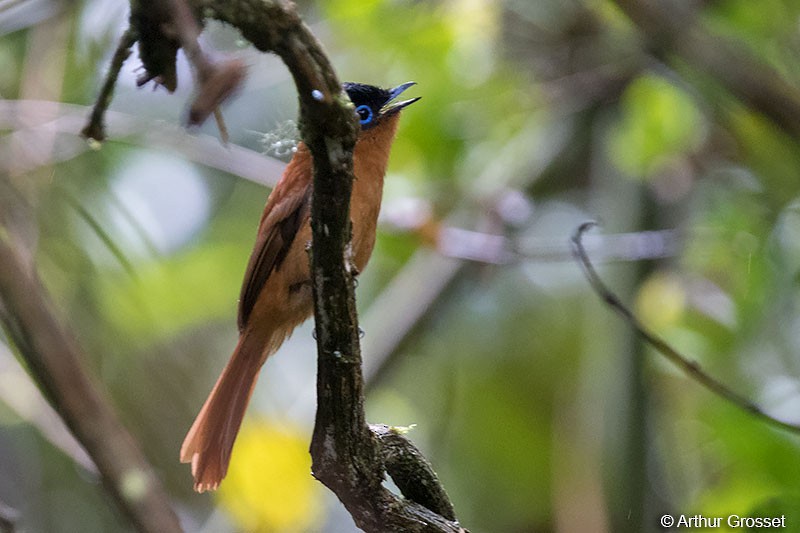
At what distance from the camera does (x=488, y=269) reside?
4.39 m

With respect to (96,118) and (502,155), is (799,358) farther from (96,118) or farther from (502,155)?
(96,118)

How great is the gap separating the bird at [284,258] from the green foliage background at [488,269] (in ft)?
0.90

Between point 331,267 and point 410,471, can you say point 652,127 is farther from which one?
point 331,267

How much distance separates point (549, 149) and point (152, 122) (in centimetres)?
220

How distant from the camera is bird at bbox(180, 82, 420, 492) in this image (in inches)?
116

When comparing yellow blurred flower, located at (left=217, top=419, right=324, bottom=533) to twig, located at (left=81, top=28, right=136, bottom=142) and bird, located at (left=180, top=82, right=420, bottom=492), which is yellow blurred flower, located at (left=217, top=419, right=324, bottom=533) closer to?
bird, located at (left=180, top=82, right=420, bottom=492)

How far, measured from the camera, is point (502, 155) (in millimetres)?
4836

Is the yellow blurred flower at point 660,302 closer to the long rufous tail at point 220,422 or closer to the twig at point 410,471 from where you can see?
the long rufous tail at point 220,422

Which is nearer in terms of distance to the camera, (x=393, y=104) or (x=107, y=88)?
(x=107, y=88)

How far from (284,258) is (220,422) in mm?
533

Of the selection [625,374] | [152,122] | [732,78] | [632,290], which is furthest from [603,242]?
[152,122]

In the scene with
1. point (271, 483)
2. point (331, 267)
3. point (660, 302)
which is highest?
point (660, 302)

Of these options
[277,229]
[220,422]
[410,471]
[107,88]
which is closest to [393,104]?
[277,229]

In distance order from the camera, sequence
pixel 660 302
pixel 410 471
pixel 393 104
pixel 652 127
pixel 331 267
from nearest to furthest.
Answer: pixel 331 267
pixel 410 471
pixel 393 104
pixel 660 302
pixel 652 127
